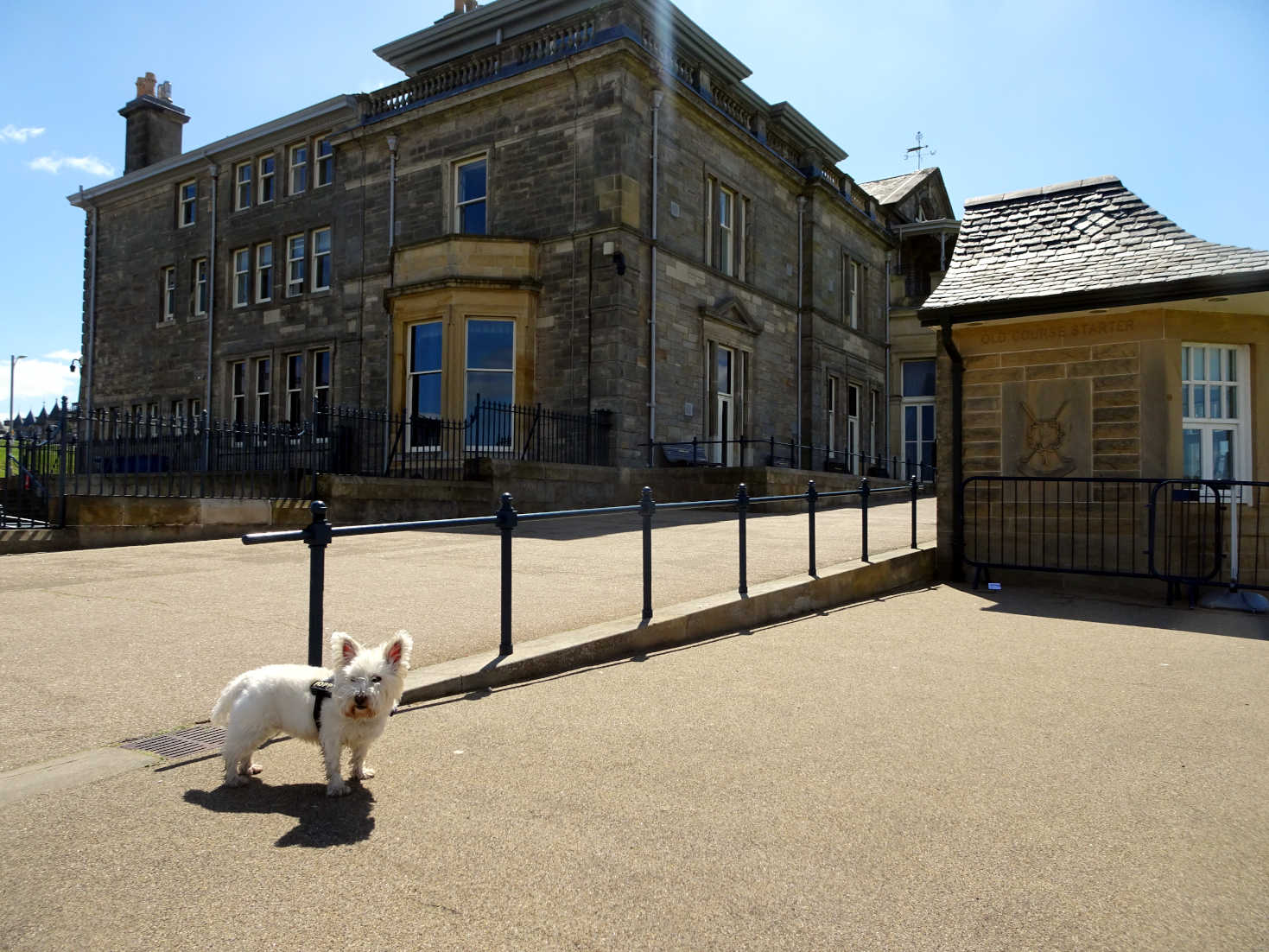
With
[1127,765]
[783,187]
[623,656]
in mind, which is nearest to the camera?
[1127,765]

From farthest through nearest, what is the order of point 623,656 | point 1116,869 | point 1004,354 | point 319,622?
point 1004,354, point 623,656, point 319,622, point 1116,869

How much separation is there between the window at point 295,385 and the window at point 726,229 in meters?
11.6

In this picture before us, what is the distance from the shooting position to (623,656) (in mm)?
6293

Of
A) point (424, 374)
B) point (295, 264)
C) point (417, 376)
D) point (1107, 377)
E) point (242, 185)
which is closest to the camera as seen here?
point (1107, 377)

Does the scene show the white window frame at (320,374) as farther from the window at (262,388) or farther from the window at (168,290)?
the window at (168,290)

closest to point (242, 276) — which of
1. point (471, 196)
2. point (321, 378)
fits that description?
point (321, 378)

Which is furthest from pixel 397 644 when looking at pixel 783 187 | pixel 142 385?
pixel 142 385

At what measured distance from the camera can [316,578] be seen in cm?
454

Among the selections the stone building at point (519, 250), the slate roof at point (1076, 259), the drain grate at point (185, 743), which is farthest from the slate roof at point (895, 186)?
the drain grate at point (185, 743)

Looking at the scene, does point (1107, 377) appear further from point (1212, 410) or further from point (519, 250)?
point (519, 250)

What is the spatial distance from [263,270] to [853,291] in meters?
18.2

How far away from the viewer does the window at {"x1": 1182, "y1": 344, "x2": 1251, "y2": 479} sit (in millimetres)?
10883

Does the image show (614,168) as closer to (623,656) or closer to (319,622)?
(623,656)

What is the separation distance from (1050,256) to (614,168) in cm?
987
